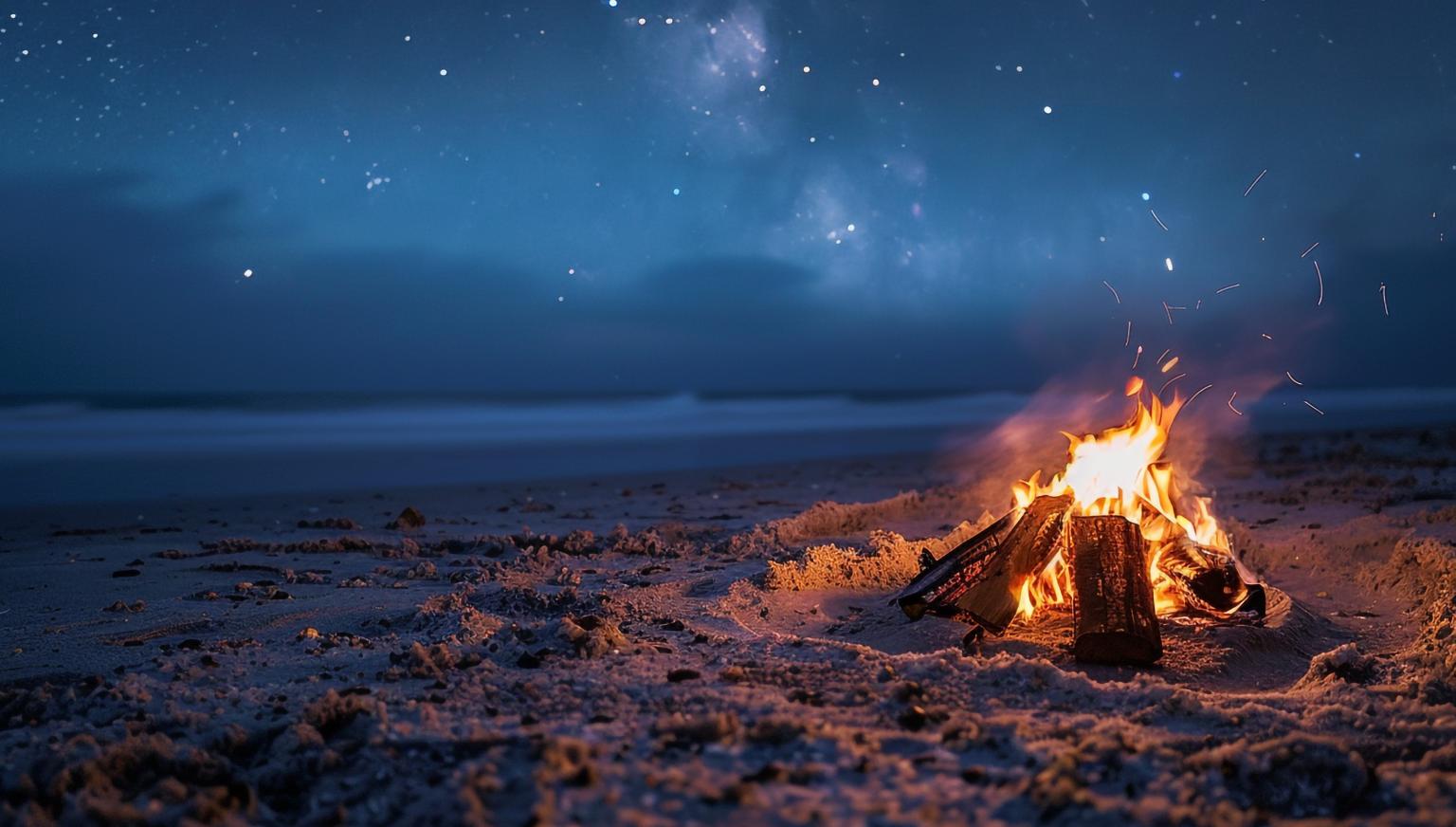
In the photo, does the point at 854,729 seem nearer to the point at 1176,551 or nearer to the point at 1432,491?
the point at 1176,551

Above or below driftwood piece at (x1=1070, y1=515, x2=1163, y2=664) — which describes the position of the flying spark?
above

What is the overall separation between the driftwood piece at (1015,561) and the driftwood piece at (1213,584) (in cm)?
61

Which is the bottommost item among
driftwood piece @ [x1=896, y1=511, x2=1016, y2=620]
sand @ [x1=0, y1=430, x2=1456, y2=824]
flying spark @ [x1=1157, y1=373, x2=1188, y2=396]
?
sand @ [x1=0, y1=430, x2=1456, y2=824]

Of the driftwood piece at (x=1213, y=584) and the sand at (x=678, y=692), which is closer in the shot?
the sand at (x=678, y=692)

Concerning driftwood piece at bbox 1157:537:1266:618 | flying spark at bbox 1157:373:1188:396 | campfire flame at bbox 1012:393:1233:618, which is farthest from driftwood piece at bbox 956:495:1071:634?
flying spark at bbox 1157:373:1188:396

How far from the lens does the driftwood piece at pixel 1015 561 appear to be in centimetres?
421

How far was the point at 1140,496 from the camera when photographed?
495 cm

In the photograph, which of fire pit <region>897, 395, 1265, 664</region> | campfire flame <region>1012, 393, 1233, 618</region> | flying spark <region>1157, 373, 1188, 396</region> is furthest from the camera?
flying spark <region>1157, 373, 1188, 396</region>

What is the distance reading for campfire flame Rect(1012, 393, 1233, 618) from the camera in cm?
467

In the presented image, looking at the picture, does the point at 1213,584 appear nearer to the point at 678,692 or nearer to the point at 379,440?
the point at 678,692

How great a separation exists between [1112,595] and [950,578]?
0.81 meters

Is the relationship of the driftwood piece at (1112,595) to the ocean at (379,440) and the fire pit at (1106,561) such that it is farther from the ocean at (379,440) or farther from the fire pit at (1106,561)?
the ocean at (379,440)

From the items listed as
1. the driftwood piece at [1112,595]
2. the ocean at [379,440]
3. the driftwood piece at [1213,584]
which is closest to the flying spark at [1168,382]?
the driftwood piece at [1213,584]

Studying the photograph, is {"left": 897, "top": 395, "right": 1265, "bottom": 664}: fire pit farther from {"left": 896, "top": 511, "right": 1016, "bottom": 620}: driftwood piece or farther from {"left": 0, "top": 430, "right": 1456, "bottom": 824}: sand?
{"left": 0, "top": 430, "right": 1456, "bottom": 824}: sand
